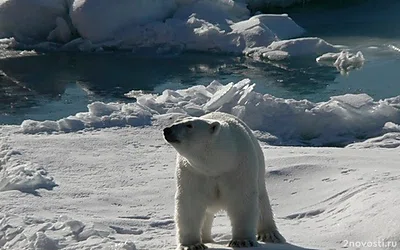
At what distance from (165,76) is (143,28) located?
84.0 inches

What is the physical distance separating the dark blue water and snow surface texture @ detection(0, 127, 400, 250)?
2653 millimetres

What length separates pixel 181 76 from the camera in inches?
465

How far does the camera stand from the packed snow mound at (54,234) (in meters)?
4.48

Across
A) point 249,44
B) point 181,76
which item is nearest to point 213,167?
point 181,76

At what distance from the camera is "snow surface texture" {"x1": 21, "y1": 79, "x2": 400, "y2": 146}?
8.12 m

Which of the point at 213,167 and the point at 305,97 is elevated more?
the point at 213,167

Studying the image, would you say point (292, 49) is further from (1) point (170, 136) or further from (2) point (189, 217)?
(1) point (170, 136)

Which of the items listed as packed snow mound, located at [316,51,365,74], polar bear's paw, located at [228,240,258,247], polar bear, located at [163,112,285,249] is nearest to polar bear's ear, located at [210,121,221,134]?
polar bear, located at [163,112,285,249]

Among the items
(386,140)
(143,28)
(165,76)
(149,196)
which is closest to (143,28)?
(143,28)

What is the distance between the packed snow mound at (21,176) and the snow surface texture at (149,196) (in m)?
0.12

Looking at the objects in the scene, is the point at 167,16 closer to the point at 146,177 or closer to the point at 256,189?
the point at 146,177

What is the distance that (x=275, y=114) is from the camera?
856 cm

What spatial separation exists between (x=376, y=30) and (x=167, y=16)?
3.70 metres

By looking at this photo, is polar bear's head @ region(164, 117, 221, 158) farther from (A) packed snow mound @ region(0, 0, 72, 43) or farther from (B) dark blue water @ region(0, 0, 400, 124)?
(A) packed snow mound @ region(0, 0, 72, 43)
